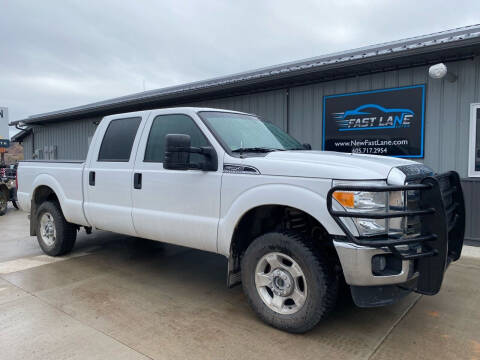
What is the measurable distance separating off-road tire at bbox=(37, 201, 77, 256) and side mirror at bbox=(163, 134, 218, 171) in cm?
279

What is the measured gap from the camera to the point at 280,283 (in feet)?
10.4

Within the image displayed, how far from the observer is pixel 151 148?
421 centimetres

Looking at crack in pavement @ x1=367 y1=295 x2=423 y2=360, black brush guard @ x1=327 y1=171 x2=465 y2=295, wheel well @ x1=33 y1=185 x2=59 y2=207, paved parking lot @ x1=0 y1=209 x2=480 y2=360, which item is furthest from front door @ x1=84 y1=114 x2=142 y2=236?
crack in pavement @ x1=367 y1=295 x2=423 y2=360

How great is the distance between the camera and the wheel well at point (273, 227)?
322cm

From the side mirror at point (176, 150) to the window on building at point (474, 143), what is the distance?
16.9ft

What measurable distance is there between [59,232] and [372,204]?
4462 mm

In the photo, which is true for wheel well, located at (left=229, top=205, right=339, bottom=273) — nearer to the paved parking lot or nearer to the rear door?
the paved parking lot

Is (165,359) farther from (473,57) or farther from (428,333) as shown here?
(473,57)

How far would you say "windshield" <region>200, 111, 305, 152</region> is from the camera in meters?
3.72

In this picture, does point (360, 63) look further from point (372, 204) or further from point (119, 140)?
point (372, 204)

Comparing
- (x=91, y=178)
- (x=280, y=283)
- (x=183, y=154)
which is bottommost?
(x=280, y=283)

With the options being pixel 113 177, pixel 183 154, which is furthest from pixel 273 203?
pixel 113 177

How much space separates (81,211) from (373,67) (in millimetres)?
5561

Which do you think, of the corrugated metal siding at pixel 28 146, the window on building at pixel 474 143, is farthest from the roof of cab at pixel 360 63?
the corrugated metal siding at pixel 28 146
